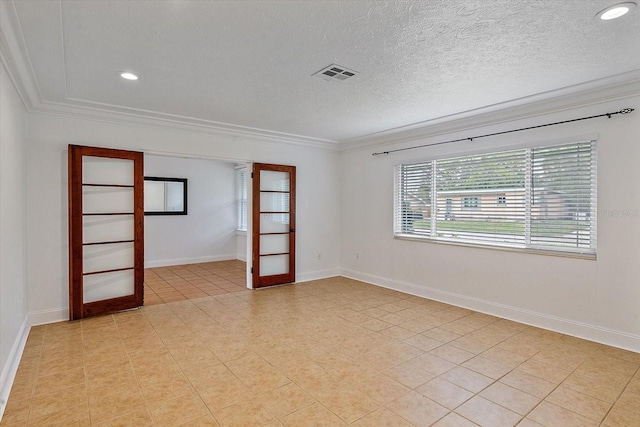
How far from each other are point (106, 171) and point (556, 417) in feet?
16.8

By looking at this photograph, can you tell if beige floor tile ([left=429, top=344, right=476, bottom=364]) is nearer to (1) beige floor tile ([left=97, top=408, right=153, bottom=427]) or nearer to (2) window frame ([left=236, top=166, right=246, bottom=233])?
(1) beige floor tile ([left=97, top=408, right=153, bottom=427])

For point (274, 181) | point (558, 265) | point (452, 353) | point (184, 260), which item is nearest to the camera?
point (452, 353)

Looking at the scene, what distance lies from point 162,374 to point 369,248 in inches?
162

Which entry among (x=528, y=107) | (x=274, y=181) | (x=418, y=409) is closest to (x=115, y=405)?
(x=418, y=409)

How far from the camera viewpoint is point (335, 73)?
10.2 feet

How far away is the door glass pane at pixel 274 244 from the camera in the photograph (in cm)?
582

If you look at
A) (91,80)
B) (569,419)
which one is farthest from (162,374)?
(569,419)

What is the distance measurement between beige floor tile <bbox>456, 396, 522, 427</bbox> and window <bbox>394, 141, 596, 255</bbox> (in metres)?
2.24

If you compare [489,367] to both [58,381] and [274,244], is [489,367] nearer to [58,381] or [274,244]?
[58,381]

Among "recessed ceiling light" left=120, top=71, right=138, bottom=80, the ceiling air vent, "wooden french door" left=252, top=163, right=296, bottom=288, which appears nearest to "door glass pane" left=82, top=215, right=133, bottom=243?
"wooden french door" left=252, top=163, right=296, bottom=288

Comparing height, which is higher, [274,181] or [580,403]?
[274,181]

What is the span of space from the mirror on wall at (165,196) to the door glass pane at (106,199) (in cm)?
328

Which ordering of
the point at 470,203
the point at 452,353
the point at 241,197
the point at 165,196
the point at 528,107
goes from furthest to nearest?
1. the point at 241,197
2. the point at 165,196
3. the point at 470,203
4. the point at 528,107
5. the point at 452,353

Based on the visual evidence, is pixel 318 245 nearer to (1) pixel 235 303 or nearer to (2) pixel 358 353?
(1) pixel 235 303
